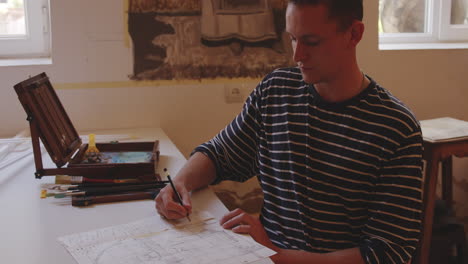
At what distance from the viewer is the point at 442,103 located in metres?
2.51

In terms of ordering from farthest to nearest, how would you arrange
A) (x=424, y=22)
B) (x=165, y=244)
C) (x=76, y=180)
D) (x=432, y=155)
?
(x=424, y=22) → (x=432, y=155) → (x=76, y=180) → (x=165, y=244)

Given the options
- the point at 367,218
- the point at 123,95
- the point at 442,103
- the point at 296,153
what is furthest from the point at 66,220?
the point at 442,103

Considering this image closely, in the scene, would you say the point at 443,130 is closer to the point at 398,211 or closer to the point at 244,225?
the point at 398,211

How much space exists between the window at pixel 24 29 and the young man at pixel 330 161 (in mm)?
1160

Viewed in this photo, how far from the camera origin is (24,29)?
2.17 metres

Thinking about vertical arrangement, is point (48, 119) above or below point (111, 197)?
above

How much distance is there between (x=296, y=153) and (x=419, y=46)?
Result: 5.20ft

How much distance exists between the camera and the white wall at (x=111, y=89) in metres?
1.96

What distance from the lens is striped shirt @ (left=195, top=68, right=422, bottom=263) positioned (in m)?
1.07

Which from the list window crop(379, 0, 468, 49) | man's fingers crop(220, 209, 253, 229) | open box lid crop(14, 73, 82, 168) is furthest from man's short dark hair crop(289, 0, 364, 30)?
window crop(379, 0, 468, 49)

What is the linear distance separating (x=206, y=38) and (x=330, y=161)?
107 centimetres

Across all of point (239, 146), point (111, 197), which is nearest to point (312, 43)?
point (239, 146)

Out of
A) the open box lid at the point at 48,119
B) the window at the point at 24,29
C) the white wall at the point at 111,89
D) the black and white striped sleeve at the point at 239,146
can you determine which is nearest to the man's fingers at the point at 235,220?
the black and white striped sleeve at the point at 239,146

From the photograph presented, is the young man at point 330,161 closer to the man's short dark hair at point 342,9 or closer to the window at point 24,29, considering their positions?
the man's short dark hair at point 342,9
